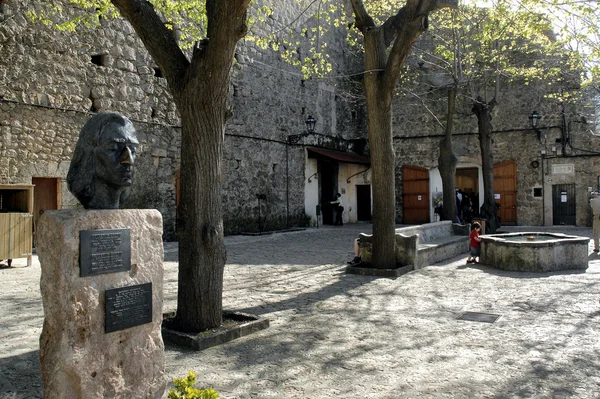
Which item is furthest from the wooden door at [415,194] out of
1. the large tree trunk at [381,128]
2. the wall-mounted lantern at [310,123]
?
the large tree trunk at [381,128]

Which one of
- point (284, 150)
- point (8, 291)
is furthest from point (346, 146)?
point (8, 291)

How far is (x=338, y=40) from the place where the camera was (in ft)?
69.2

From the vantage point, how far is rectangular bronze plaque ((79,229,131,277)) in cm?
292

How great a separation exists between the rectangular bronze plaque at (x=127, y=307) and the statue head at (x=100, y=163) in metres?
0.58

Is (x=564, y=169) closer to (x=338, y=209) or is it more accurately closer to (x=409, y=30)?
(x=338, y=209)

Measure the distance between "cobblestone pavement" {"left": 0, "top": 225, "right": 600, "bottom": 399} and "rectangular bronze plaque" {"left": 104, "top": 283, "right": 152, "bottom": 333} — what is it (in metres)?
0.79

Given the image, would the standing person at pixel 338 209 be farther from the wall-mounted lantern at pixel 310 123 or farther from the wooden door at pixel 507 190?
the wooden door at pixel 507 190

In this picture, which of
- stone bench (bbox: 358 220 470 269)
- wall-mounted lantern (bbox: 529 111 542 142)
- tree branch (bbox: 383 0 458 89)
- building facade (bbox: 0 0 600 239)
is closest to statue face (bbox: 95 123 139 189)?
tree branch (bbox: 383 0 458 89)

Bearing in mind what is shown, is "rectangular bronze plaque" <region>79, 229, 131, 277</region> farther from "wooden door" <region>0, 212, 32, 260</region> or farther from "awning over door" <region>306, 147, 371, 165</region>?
"awning over door" <region>306, 147, 371, 165</region>

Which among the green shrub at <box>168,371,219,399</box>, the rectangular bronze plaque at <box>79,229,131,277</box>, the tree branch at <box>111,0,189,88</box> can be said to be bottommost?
the green shrub at <box>168,371,219,399</box>

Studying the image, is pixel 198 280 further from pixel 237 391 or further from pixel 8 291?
pixel 8 291

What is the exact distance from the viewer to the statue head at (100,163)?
10.5 feet

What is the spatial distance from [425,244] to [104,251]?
7972 millimetres

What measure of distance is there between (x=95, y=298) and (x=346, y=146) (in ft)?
59.1
